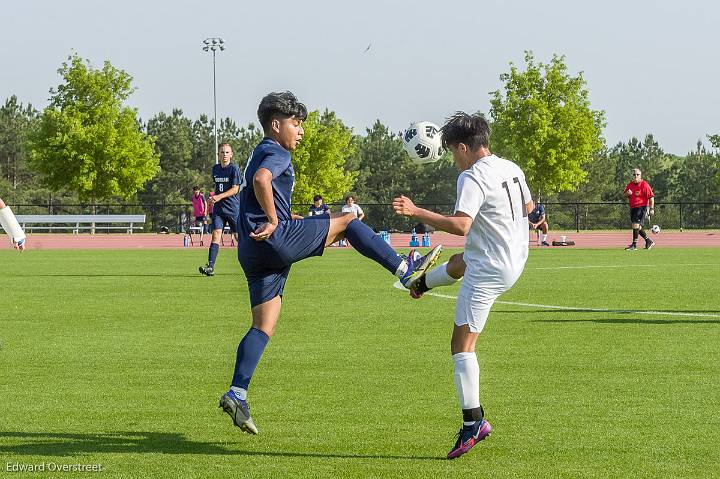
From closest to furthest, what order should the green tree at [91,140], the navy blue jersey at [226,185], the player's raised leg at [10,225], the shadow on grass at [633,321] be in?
the player's raised leg at [10,225], the shadow on grass at [633,321], the navy blue jersey at [226,185], the green tree at [91,140]

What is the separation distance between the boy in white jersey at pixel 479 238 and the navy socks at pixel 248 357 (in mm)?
1253

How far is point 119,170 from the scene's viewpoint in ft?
214

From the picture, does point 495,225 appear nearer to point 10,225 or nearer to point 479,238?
point 479,238

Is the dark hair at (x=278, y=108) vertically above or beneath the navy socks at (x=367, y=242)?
→ above

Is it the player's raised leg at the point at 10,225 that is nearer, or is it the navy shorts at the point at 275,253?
the navy shorts at the point at 275,253

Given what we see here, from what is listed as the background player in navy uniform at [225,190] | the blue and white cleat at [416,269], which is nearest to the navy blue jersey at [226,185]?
the background player in navy uniform at [225,190]

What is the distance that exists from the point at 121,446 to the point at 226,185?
571 inches

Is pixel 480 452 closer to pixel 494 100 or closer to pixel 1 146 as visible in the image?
pixel 494 100

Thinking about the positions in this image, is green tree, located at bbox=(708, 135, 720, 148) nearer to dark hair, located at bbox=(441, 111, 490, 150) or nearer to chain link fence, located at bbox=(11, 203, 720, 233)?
chain link fence, located at bbox=(11, 203, 720, 233)

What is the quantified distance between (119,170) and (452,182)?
49.0 meters

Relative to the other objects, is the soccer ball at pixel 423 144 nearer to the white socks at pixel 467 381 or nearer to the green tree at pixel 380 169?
the white socks at pixel 467 381

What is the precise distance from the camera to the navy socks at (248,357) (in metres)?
6.83

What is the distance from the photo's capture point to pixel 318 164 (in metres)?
78.6

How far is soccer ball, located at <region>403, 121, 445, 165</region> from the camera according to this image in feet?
81.6
